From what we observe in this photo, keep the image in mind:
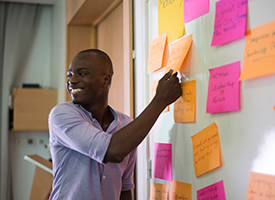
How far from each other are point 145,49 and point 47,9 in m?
2.79

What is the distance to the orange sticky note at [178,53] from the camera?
42.8 inches

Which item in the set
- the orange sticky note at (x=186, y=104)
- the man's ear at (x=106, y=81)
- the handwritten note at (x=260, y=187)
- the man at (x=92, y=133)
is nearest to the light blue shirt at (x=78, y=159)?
the man at (x=92, y=133)

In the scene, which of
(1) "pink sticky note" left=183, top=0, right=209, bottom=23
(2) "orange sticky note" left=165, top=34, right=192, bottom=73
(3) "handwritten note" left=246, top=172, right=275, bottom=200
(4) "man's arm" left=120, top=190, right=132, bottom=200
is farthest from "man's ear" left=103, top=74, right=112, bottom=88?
(3) "handwritten note" left=246, top=172, right=275, bottom=200

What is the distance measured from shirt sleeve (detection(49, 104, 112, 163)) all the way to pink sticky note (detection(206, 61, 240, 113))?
341mm

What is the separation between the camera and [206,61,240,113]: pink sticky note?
0.86 metres

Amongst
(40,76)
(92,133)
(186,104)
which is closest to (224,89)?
(186,104)

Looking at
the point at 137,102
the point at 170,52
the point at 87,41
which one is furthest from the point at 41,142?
the point at 170,52

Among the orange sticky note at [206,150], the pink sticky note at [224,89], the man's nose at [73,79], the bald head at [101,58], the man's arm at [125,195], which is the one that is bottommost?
the man's arm at [125,195]

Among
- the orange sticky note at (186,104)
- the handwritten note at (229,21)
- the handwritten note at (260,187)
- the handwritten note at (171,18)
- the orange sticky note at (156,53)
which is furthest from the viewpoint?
the orange sticky note at (156,53)

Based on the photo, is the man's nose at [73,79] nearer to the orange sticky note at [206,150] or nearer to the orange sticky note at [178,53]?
the orange sticky note at [178,53]

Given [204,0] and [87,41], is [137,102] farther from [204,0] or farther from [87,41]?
[87,41]

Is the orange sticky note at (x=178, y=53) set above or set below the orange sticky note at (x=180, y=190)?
above

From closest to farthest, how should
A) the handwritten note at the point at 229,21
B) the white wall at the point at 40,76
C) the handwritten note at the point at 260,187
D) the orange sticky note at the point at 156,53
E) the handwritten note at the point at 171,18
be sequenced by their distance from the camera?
1. the handwritten note at the point at 260,187
2. the handwritten note at the point at 229,21
3. the handwritten note at the point at 171,18
4. the orange sticky note at the point at 156,53
5. the white wall at the point at 40,76

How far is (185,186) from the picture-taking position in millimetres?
1086
